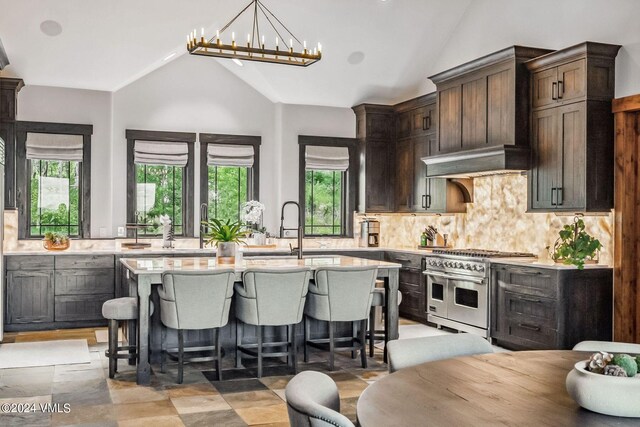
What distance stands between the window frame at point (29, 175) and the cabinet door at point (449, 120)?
4360 mm

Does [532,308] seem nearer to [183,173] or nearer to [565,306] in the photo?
[565,306]

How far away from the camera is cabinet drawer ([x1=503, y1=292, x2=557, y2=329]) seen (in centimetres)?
598

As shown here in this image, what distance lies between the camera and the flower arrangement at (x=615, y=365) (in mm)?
1900

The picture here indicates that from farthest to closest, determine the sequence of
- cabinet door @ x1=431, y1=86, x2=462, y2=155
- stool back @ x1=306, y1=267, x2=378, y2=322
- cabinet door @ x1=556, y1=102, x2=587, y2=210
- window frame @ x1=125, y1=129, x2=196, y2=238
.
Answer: window frame @ x1=125, y1=129, x2=196, y2=238 → cabinet door @ x1=431, y1=86, x2=462, y2=155 → cabinet door @ x1=556, y1=102, x2=587, y2=210 → stool back @ x1=306, y1=267, x2=378, y2=322

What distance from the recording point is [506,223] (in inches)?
298

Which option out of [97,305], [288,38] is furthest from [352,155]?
[97,305]

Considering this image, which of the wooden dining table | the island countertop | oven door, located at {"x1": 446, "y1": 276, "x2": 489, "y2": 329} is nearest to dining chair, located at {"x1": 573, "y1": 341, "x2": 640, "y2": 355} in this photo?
the wooden dining table

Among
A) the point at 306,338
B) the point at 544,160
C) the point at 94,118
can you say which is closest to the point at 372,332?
the point at 306,338

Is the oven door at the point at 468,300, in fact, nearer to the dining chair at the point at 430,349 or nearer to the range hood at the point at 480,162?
the range hood at the point at 480,162

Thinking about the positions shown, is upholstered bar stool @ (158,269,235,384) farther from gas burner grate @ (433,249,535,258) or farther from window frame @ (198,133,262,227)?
window frame @ (198,133,262,227)

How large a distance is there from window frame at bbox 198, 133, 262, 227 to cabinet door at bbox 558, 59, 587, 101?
438cm

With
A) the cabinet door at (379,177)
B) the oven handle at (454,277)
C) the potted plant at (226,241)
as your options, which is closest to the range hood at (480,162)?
the oven handle at (454,277)

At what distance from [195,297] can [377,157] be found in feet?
16.4

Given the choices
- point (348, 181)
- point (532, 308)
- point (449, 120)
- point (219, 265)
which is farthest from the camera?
point (348, 181)
